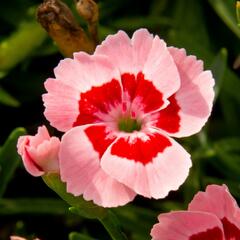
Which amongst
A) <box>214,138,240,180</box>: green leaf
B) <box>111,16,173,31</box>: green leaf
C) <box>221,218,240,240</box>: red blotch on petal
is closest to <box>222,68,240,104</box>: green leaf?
<box>214,138,240,180</box>: green leaf

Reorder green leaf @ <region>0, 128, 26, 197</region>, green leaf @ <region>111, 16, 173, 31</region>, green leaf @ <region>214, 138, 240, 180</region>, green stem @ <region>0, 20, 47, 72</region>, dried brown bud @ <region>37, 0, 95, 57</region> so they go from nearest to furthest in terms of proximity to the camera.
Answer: dried brown bud @ <region>37, 0, 95, 57</region>
green leaf @ <region>0, 128, 26, 197</region>
green leaf @ <region>214, 138, 240, 180</region>
green stem @ <region>0, 20, 47, 72</region>
green leaf @ <region>111, 16, 173, 31</region>

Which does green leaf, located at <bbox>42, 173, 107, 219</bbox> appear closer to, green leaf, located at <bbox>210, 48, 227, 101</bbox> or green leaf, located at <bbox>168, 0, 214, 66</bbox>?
green leaf, located at <bbox>210, 48, 227, 101</bbox>

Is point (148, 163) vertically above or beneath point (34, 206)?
above

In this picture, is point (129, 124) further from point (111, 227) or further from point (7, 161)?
point (7, 161)

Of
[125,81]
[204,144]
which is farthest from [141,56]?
[204,144]

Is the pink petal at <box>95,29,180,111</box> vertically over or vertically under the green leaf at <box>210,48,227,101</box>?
over

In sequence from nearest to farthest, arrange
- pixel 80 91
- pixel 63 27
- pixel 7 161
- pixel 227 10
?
pixel 80 91 → pixel 63 27 → pixel 7 161 → pixel 227 10

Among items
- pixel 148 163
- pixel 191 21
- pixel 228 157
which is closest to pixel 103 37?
pixel 191 21
